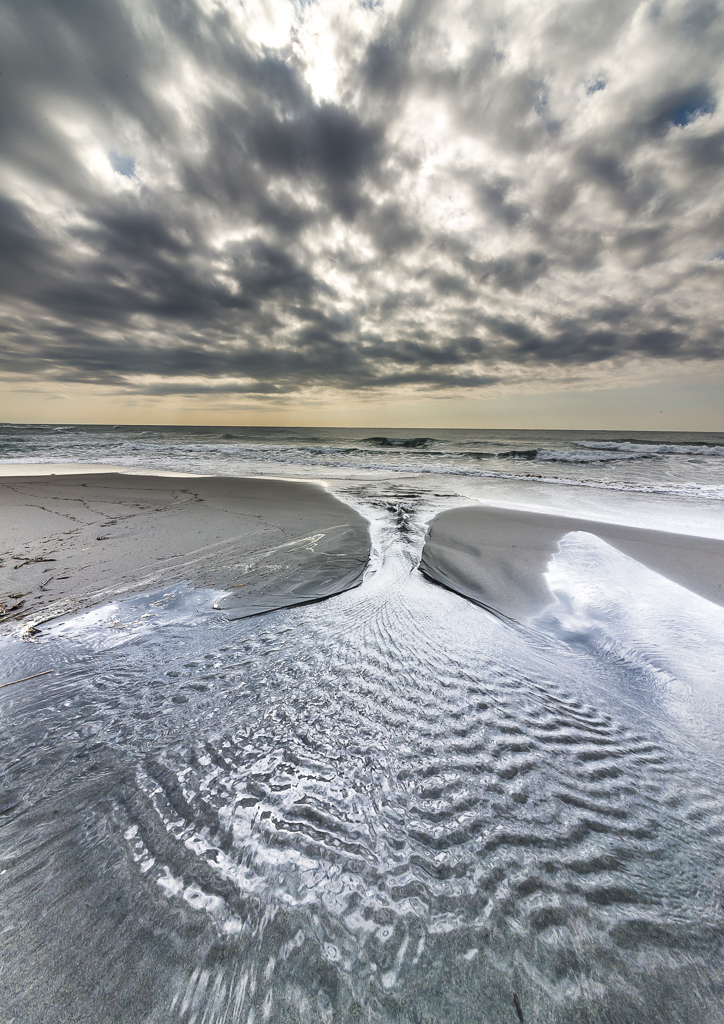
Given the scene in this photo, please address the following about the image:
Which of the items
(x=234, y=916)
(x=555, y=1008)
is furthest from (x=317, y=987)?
(x=555, y=1008)

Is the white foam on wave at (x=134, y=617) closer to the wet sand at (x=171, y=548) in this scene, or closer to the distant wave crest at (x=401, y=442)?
the wet sand at (x=171, y=548)

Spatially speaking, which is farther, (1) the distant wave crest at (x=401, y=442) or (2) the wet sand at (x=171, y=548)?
(1) the distant wave crest at (x=401, y=442)

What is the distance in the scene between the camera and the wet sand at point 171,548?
122 inches

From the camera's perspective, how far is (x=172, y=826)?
123 cm

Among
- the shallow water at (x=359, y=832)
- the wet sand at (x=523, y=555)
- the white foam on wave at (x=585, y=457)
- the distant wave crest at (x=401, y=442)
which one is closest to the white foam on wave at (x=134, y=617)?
the shallow water at (x=359, y=832)

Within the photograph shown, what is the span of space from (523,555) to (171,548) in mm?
4073

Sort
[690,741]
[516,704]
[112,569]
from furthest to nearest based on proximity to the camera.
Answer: [112,569] → [516,704] → [690,741]

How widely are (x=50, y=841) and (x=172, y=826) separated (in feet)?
1.20

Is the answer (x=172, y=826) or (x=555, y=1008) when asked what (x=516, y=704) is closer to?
(x=555, y=1008)

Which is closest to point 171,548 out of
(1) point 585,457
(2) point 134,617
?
(2) point 134,617

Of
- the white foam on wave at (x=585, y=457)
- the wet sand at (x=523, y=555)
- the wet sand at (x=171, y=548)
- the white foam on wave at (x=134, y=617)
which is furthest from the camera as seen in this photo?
the white foam on wave at (x=585, y=457)

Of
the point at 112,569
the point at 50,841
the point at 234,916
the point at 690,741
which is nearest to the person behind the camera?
the point at 234,916

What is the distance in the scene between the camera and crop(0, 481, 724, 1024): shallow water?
884 millimetres

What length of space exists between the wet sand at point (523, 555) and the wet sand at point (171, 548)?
1.01m
